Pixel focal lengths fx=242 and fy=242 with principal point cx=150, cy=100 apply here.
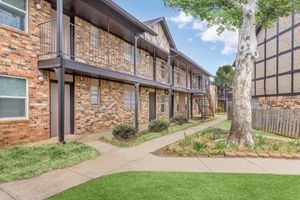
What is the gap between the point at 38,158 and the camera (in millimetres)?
6422

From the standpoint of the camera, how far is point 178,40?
82.1ft

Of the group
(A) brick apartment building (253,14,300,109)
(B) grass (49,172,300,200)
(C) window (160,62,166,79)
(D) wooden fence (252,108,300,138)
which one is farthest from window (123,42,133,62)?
(B) grass (49,172,300,200)

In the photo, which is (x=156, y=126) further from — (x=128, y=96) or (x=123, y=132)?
(x=128, y=96)

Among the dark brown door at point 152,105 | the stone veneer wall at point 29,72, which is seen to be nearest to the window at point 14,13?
the stone veneer wall at point 29,72

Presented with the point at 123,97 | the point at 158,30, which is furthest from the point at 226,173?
the point at 158,30

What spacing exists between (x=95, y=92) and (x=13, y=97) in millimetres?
4730

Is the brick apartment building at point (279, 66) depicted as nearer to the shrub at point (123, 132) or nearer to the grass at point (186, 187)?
the shrub at point (123, 132)

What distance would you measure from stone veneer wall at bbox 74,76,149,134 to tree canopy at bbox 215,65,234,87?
3287 centimetres

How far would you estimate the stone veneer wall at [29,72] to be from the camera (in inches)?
313

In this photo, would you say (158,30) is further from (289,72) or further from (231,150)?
(231,150)

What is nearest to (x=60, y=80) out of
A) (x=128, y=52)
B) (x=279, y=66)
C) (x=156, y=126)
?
(x=156, y=126)

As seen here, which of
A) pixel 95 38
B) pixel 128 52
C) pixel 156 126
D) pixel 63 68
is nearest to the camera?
Result: pixel 63 68

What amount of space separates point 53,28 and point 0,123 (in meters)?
4.46

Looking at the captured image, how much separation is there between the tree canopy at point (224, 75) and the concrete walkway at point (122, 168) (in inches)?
1569
